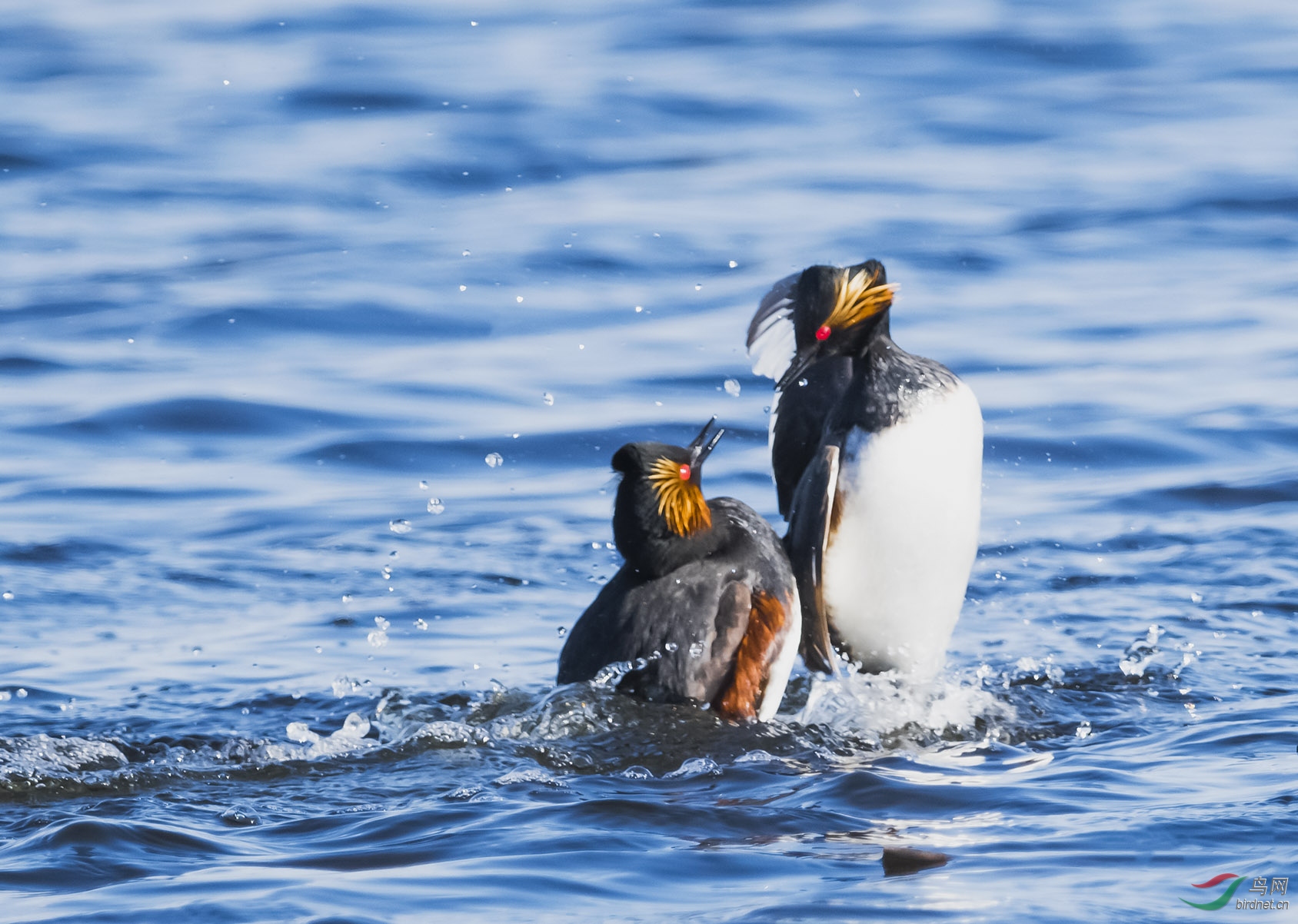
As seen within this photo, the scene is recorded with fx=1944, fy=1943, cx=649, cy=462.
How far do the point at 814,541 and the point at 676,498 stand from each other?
696mm

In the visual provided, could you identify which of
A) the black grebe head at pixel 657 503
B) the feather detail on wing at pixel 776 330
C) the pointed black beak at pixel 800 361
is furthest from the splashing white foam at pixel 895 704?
the feather detail on wing at pixel 776 330

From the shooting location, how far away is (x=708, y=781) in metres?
6.63

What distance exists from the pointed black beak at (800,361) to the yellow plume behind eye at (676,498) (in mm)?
678

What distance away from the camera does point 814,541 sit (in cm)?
769

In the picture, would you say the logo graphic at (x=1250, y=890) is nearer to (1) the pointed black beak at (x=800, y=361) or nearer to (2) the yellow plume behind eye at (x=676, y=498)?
(2) the yellow plume behind eye at (x=676, y=498)

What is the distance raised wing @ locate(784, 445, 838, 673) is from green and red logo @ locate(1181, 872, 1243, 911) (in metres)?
2.54

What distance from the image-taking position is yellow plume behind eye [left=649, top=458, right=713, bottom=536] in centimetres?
725

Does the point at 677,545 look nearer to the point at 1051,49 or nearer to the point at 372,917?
the point at 372,917

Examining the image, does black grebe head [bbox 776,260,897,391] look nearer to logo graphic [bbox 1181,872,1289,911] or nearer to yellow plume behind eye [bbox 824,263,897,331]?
yellow plume behind eye [bbox 824,263,897,331]

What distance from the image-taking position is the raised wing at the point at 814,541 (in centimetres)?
768

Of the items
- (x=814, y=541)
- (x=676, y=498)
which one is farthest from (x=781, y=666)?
(x=676, y=498)

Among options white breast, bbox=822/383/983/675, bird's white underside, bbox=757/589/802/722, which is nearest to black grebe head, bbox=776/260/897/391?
white breast, bbox=822/383/983/675

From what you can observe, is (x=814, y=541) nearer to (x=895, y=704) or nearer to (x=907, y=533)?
(x=907, y=533)

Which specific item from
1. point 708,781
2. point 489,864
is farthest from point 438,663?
point 489,864
